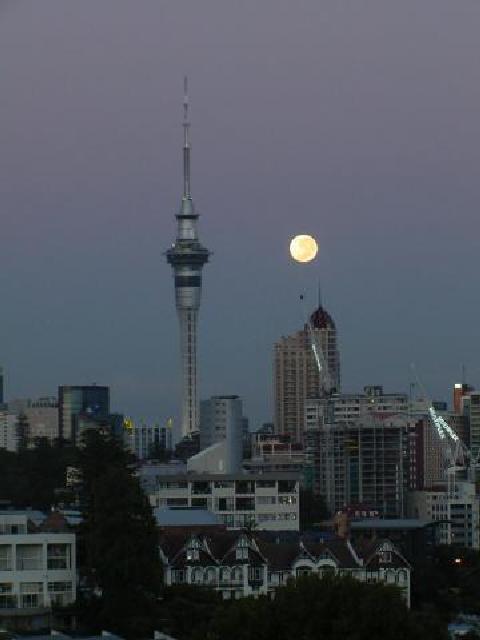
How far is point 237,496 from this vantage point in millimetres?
99062

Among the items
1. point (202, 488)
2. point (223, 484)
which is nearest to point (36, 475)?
point (202, 488)

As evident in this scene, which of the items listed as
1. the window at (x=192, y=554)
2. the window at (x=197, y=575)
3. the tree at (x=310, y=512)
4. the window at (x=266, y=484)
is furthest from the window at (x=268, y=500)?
the window at (x=197, y=575)

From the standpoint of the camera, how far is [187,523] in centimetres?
8138

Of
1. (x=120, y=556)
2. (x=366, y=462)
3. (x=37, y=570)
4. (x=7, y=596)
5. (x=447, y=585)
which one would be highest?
(x=366, y=462)

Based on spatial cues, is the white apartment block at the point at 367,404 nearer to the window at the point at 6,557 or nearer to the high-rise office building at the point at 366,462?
the high-rise office building at the point at 366,462

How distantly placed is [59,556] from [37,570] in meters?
0.67

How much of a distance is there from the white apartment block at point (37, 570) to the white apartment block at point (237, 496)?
32105 mm

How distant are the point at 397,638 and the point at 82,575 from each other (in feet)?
57.8

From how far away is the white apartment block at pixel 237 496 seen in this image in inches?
3871

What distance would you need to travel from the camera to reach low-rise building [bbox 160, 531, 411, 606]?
71.6 m

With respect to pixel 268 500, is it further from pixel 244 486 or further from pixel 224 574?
pixel 224 574

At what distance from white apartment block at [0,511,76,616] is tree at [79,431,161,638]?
1.61 feet

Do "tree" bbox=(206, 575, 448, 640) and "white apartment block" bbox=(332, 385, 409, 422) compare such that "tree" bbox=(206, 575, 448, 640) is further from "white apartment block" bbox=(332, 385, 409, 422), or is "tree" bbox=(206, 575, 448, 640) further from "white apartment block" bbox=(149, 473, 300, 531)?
"white apartment block" bbox=(332, 385, 409, 422)

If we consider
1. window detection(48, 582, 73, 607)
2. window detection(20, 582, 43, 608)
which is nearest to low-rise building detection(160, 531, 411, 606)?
window detection(48, 582, 73, 607)
